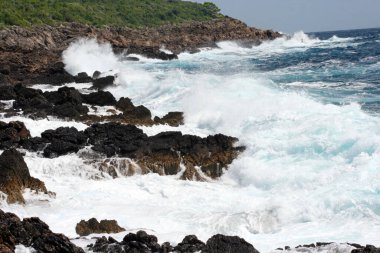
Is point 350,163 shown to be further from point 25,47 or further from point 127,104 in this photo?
point 25,47

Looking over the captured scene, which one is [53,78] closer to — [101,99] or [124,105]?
[101,99]

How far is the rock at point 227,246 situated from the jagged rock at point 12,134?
867 centimetres

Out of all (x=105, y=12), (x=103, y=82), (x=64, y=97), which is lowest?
(x=64, y=97)

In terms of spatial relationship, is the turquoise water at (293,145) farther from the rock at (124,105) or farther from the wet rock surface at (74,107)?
the rock at (124,105)

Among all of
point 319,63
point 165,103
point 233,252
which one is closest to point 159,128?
point 165,103

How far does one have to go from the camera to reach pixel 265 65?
42188 millimetres

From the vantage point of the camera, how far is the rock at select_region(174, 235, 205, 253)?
8.45 m

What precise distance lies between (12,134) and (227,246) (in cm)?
936

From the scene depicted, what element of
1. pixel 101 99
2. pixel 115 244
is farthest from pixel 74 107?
pixel 115 244

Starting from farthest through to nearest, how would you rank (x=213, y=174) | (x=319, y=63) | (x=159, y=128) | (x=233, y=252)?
1. (x=319, y=63)
2. (x=159, y=128)
3. (x=213, y=174)
4. (x=233, y=252)

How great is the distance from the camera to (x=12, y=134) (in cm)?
1556

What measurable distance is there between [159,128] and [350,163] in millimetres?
6594

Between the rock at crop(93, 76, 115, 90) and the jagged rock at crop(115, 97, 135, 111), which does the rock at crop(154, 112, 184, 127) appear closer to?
the jagged rock at crop(115, 97, 135, 111)

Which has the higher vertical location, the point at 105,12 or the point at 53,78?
the point at 105,12
